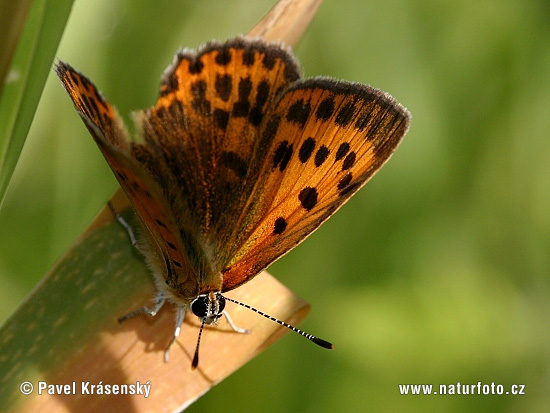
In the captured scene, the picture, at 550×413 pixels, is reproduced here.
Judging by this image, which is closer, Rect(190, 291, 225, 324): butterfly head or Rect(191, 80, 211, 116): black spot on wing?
Rect(190, 291, 225, 324): butterfly head

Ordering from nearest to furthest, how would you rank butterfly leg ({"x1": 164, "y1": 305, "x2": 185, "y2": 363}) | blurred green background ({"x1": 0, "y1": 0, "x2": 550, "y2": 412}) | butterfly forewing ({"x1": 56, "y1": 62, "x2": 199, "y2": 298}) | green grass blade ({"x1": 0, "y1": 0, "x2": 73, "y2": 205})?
green grass blade ({"x1": 0, "y1": 0, "x2": 73, "y2": 205})
butterfly forewing ({"x1": 56, "y1": 62, "x2": 199, "y2": 298})
butterfly leg ({"x1": 164, "y1": 305, "x2": 185, "y2": 363})
blurred green background ({"x1": 0, "y1": 0, "x2": 550, "y2": 412})

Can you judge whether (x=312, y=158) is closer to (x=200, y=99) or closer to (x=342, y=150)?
(x=342, y=150)

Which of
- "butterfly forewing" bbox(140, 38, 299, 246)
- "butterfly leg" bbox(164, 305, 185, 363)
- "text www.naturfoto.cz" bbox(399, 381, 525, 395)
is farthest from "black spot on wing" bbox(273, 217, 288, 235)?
"text www.naturfoto.cz" bbox(399, 381, 525, 395)

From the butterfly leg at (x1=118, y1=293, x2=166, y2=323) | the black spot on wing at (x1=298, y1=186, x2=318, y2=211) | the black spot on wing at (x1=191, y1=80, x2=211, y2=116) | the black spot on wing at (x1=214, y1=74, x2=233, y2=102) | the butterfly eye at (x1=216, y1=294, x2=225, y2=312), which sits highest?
the black spot on wing at (x1=214, y1=74, x2=233, y2=102)

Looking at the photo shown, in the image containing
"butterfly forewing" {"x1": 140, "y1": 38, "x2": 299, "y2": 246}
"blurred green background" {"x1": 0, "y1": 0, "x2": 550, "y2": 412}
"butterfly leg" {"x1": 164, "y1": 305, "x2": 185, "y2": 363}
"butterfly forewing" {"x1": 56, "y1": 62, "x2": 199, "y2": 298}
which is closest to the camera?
"butterfly forewing" {"x1": 56, "y1": 62, "x2": 199, "y2": 298}

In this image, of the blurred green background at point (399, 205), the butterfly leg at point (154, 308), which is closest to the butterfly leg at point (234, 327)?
the butterfly leg at point (154, 308)

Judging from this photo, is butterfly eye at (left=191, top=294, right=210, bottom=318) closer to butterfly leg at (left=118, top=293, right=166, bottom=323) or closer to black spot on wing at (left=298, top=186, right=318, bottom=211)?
butterfly leg at (left=118, top=293, right=166, bottom=323)

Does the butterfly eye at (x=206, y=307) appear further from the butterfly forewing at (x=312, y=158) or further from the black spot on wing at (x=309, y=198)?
the black spot on wing at (x=309, y=198)

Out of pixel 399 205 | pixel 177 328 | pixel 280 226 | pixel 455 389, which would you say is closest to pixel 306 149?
pixel 280 226
